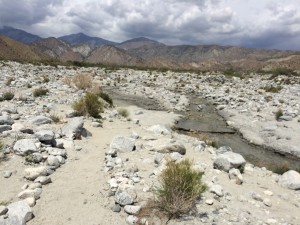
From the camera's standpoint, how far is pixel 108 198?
7.22 metres

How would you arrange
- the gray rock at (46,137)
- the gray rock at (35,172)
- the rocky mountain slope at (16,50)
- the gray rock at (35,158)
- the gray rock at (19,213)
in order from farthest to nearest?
the rocky mountain slope at (16,50), the gray rock at (46,137), the gray rock at (35,158), the gray rock at (35,172), the gray rock at (19,213)

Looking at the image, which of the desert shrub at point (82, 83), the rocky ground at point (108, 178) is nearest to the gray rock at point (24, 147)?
the rocky ground at point (108, 178)

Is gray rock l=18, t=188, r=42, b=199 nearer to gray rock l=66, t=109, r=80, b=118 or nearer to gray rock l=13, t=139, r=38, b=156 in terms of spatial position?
gray rock l=13, t=139, r=38, b=156

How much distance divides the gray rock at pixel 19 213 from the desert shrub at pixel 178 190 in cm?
247

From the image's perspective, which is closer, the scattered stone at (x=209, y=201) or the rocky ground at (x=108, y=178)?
the rocky ground at (x=108, y=178)

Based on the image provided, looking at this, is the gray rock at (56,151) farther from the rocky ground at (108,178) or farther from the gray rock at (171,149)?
the gray rock at (171,149)

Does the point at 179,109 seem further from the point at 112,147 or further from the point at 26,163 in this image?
the point at 26,163

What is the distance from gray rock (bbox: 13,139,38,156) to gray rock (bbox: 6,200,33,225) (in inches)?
95.6

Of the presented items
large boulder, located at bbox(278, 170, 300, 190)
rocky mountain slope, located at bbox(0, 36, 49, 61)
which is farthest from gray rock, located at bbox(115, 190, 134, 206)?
rocky mountain slope, located at bbox(0, 36, 49, 61)

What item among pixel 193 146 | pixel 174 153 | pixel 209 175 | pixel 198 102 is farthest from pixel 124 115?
pixel 198 102

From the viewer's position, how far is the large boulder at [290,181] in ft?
29.7

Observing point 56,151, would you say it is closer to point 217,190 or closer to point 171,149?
point 171,149

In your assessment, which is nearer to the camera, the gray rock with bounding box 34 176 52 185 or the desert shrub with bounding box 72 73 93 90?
the gray rock with bounding box 34 176 52 185

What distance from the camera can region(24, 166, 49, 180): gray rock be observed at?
307 inches
